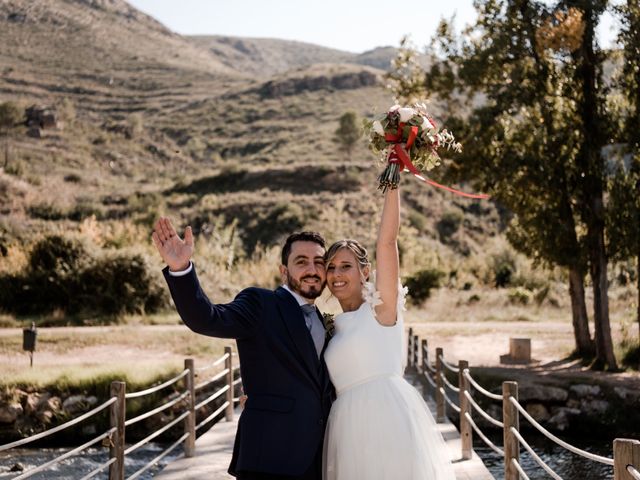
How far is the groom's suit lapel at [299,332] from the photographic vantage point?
14.7ft

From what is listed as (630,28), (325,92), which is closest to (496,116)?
(630,28)

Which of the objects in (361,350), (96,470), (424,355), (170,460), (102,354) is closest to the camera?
(361,350)

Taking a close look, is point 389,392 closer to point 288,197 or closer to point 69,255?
point 69,255

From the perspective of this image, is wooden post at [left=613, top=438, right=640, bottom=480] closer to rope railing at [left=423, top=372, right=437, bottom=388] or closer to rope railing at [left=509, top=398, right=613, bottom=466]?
rope railing at [left=509, top=398, right=613, bottom=466]

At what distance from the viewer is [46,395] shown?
13.6m

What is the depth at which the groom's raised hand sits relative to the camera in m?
3.93

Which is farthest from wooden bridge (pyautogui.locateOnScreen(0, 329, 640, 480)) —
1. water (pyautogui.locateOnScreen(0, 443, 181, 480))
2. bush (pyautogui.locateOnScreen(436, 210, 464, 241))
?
bush (pyautogui.locateOnScreen(436, 210, 464, 241))

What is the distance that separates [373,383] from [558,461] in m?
8.25

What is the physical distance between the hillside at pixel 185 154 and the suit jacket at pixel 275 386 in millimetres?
14018

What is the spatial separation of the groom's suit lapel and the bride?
303 mm

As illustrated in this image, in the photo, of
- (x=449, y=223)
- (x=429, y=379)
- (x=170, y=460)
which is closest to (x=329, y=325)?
(x=170, y=460)

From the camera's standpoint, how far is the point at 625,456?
400 centimetres

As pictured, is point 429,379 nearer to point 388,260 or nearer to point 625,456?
point 388,260

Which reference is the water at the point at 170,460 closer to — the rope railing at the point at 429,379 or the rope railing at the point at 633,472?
the rope railing at the point at 429,379
